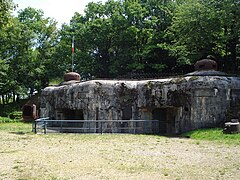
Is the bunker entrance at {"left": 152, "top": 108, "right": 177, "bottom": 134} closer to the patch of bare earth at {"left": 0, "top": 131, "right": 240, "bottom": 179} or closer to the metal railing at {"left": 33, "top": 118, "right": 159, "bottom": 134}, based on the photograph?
the metal railing at {"left": 33, "top": 118, "right": 159, "bottom": 134}

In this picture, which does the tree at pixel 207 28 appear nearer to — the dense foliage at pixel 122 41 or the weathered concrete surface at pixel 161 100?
the dense foliage at pixel 122 41

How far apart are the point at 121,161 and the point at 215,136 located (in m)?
8.28

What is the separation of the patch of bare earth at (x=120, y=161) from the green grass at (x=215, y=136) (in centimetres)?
127

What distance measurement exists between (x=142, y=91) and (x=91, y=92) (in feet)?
12.3

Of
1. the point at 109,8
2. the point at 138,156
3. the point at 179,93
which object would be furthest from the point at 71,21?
the point at 138,156

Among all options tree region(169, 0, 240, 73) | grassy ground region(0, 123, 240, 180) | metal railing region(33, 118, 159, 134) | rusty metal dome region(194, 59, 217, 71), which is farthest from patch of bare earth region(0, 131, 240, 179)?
tree region(169, 0, 240, 73)

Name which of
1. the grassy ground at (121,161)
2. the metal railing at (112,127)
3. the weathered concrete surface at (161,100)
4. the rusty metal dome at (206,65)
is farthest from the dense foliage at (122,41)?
the grassy ground at (121,161)

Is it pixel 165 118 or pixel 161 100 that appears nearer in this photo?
pixel 161 100

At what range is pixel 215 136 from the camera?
1748 cm

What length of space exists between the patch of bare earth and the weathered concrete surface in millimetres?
5822

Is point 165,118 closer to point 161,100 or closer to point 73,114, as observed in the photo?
point 161,100

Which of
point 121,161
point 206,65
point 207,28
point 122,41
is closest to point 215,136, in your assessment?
point 206,65

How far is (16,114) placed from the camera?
1596 inches

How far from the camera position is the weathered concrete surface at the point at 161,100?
20.6 meters
